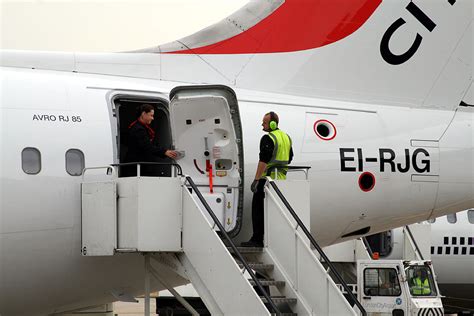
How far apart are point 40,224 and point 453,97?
20.6ft

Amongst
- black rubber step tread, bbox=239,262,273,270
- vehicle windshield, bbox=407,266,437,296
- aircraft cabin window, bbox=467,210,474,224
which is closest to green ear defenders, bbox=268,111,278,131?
black rubber step tread, bbox=239,262,273,270

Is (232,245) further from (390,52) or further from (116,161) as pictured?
(390,52)

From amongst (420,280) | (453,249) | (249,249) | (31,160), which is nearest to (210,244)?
(249,249)

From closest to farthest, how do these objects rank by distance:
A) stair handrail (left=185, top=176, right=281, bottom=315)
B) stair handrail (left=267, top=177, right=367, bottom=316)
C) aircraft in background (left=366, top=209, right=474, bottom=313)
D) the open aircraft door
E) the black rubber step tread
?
stair handrail (left=185, top=176, right=281, bottom=315) → stair handrail (left=267, top=177, right=367, bottom=316) → the black rubber step tread → the open aircraft door → aircraft in background (left=366, top=209, right=474, bottom=313)

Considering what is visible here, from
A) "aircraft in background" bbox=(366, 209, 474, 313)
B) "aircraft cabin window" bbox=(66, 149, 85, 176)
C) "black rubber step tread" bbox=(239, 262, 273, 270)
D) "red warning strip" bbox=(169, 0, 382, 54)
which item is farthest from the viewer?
"aircraft in background" bbox=(366, 209, 474, 313)

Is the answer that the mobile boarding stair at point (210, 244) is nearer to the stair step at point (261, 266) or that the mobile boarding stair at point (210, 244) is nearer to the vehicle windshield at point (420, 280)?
the stair step at point (261, 266)

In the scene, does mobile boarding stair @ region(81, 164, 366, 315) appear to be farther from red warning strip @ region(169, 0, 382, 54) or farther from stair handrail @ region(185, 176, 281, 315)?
red warning strip @ region(169, 0, 382, 54)

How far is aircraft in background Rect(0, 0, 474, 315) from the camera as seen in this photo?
517 inches

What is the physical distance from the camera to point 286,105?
47.9ft

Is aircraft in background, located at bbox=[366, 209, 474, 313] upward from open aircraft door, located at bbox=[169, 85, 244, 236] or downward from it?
downward

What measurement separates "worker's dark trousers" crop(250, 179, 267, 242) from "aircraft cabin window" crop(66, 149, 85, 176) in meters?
2.24

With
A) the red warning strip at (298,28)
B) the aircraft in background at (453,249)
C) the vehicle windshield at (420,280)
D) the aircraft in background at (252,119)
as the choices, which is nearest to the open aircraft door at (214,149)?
the aircraft in background at (252,119)

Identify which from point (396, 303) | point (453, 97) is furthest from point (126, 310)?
point (453, 97)

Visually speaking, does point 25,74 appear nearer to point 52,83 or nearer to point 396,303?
point 52,83
